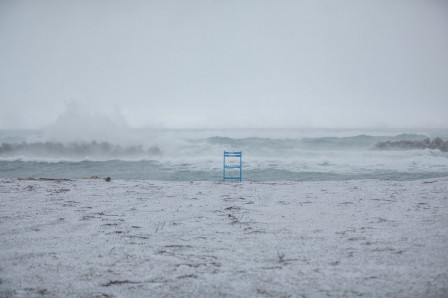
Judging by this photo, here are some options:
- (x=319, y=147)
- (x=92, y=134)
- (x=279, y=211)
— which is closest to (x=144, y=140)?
(x=92, y=134)

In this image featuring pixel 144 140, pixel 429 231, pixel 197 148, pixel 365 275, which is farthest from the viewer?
pixel 197 148

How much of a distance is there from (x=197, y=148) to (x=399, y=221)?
22.9 m

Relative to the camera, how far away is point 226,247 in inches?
130

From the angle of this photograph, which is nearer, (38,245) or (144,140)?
(38,245)

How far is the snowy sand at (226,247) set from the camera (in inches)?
94.6

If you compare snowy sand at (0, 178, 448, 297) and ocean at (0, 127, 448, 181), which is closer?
snowy sand at (0, 178, 448, 297)

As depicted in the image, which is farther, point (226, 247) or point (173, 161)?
point (173, 161)

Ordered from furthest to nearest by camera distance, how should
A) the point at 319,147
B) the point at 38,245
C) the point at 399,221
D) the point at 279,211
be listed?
the point at 319,147, the point at 279,211, the point at 399,221, the point at 38,245

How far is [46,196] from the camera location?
6703 millimetres

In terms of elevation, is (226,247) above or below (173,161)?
above

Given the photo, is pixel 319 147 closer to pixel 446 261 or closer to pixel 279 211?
pixel 279 211

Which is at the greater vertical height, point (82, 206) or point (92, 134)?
point (92, 134)

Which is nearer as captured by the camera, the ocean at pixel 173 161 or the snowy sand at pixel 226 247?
the snowy sand at pixel 226 247

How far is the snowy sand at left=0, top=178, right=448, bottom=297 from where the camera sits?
2402 mm
